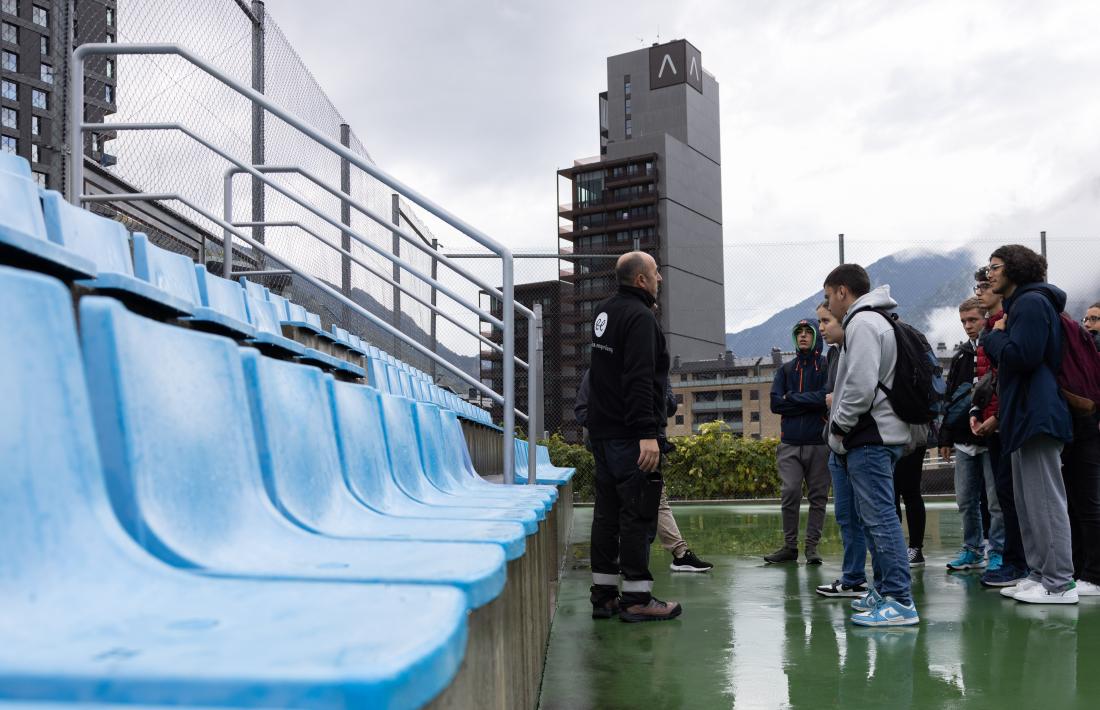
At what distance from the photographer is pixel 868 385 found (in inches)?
145

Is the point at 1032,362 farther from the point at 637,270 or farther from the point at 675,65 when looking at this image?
the point at 675,65

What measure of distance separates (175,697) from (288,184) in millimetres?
7048

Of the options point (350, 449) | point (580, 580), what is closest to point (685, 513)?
point (580, 580)

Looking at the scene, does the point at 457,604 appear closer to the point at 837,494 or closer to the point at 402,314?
the point at 837,494

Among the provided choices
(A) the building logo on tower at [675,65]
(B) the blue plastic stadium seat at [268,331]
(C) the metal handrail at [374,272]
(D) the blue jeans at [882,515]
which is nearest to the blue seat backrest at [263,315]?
(B) the blue plastic stadium seat at [268,331]

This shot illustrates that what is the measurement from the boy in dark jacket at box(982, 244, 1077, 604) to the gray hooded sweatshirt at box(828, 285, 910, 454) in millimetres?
556

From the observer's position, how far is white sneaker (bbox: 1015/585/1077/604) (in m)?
3.88

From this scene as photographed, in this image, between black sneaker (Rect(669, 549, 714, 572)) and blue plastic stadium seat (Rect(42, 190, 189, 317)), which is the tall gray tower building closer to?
black sneaker (Rect(669, 549, 714, 572))

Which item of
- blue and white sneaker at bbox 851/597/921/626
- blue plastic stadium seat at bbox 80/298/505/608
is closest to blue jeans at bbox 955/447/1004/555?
blue and white sneaker at bbox 851/597/921/626

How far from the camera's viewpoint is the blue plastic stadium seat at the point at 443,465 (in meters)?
2.70

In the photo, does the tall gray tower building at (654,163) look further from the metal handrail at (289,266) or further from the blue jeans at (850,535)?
the blue jeans at (850,535)

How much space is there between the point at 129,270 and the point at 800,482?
4.04 metres

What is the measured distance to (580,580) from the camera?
491 centimetres

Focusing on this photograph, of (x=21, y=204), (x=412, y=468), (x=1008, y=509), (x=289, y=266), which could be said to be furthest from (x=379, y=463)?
(x=1008, y=509)
